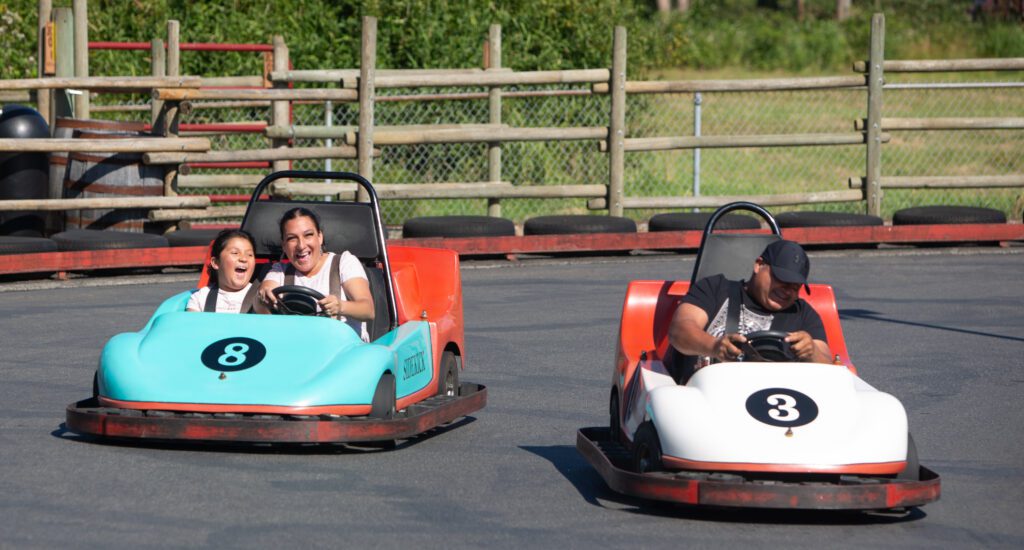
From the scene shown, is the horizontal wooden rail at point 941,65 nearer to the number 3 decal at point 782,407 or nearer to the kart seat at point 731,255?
the kart seat at point 731,255

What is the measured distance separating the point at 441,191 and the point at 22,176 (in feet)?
12.6

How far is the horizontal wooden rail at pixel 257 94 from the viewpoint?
1417 centimetres

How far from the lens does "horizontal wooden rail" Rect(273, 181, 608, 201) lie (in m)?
15.3

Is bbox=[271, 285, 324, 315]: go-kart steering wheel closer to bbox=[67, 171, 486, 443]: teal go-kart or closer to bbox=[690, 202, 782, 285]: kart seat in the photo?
bbox=[67, 171, 486, 443]: teal go-kart

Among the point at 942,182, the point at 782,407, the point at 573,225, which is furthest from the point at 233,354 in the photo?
the point at 942,182

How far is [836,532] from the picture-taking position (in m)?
5.38

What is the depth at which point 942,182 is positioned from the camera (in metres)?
16.7

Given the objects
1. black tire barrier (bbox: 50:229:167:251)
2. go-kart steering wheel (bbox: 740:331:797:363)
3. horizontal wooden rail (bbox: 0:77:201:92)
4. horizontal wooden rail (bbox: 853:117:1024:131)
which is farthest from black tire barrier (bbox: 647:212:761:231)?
go-kart steering wheel (bbox: 740:331:797:363)

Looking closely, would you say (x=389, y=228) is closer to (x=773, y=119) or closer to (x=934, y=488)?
(x=934, y=488)

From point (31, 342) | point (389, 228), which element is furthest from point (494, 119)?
point (31, 342)

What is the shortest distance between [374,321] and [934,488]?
9.27 feet

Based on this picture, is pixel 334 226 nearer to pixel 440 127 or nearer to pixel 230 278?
pixel 230 278

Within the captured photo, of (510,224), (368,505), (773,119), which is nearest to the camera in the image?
(368,505)

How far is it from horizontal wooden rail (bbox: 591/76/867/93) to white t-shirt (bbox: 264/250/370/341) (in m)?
8.94
